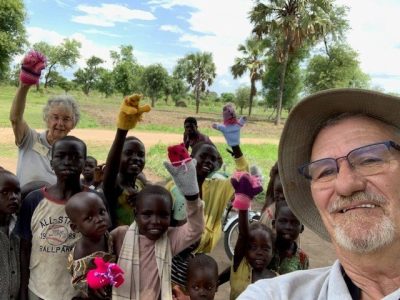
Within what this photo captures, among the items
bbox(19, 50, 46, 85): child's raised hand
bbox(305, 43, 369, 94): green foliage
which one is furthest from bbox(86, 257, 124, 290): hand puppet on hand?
bbox(305, 43, 369, 94): green foliage

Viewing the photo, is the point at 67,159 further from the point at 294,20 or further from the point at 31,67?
the point at 294,20

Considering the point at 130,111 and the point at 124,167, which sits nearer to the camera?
the point at 130,111

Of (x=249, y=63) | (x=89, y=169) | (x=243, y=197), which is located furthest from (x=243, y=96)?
Result: (x=243, y=197)

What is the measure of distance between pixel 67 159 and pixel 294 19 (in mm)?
21793

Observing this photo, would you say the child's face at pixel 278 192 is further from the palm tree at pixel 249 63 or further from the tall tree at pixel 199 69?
the tall tree at pixel 199 69

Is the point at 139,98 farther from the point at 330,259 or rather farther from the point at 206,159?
the point at 330,259

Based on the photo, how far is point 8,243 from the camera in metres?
2.47

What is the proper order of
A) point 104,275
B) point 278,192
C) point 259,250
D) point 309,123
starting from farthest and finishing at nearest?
point 278,192, point 259,250, point 104,275, point 309,123

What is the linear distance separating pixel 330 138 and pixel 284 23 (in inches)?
877

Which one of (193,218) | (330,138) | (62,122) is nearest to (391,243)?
(330,138)

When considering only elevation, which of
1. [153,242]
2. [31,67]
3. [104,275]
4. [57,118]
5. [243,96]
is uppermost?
[243,96]

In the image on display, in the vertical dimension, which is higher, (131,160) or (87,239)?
(131,160)

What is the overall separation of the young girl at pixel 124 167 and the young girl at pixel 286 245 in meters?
1.08

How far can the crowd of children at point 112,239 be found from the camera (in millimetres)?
2344
